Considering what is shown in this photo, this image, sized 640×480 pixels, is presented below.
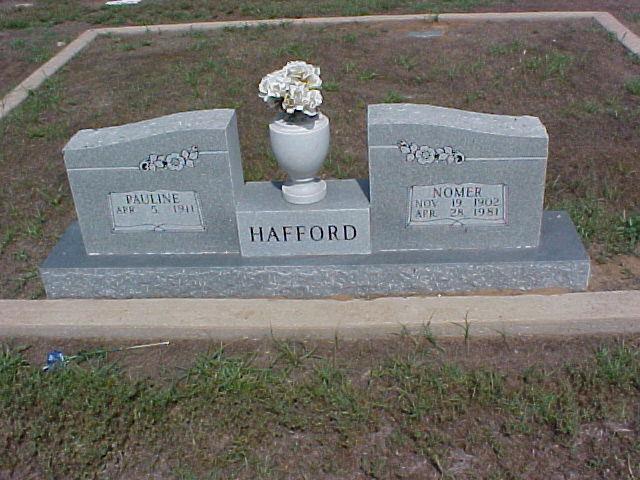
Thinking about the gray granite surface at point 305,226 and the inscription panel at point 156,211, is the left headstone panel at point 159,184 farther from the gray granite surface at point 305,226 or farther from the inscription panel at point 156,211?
the gray granite surface at point 305,226

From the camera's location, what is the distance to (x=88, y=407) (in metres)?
3.31

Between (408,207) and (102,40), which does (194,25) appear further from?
(408,207)

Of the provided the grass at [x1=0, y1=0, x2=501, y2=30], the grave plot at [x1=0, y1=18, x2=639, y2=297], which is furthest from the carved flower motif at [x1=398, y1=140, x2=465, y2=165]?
the grass at [x1=0, y1=0, x2=501, y2=30]

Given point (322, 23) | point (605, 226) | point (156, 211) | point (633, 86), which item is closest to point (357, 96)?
point (633, 86)

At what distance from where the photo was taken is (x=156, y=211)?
13.4 feet

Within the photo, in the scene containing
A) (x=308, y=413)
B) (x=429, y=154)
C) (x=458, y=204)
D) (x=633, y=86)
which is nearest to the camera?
(x=308, y=413)

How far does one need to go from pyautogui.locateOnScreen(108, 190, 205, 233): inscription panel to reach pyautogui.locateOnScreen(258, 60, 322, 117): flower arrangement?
28.6 inches

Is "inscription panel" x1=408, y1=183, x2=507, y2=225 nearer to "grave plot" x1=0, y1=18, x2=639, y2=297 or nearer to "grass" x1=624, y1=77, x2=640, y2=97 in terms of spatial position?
"grave plot" x1=0, y1=18, x2=639, y2=297

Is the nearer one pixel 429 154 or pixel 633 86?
pixel 429 154

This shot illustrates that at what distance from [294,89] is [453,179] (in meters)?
0.96

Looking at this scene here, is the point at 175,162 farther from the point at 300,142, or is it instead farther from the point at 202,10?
the point at 202,10

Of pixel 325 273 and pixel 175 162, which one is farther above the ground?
pixel 175 162

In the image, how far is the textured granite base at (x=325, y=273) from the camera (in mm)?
3963

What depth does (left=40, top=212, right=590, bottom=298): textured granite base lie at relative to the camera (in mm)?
3963
